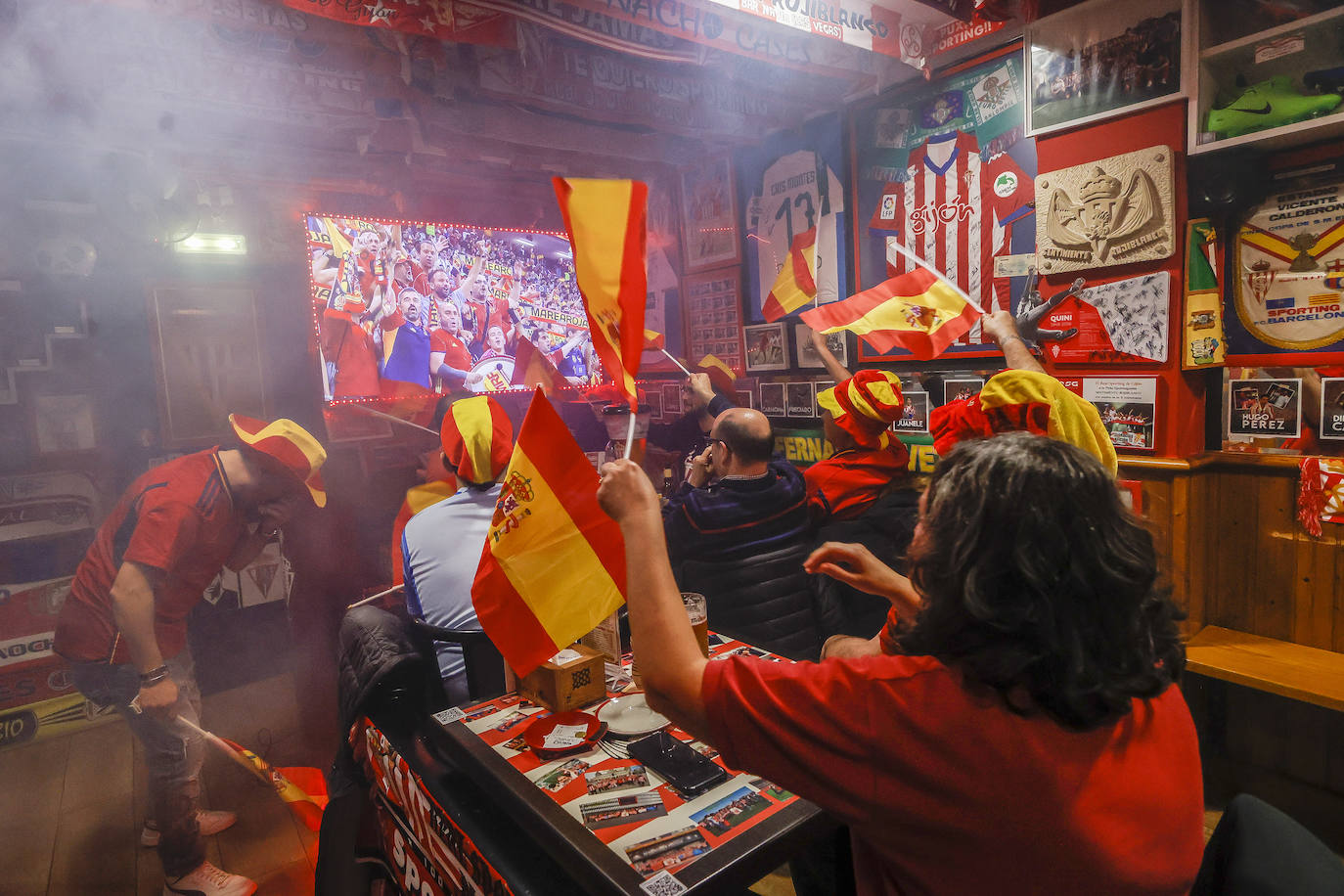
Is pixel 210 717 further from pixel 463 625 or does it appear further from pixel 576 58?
pixel 576 58

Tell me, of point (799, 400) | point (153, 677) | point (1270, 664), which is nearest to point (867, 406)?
point (799, 400)

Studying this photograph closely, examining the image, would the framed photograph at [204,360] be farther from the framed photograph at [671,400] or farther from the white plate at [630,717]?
the white plate at [630,717]

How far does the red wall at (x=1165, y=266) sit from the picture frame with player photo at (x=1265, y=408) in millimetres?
107

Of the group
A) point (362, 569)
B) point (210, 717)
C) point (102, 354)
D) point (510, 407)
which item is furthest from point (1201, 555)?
point (102, 354)

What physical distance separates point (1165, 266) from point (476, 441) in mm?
2858

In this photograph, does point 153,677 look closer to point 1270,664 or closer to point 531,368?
point 531,368

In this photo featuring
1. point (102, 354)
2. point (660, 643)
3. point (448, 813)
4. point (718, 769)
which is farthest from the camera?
point (102, 354)

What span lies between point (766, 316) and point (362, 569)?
10.4 feet

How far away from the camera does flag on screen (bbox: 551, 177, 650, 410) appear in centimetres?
145

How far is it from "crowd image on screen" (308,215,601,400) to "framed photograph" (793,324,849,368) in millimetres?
1417

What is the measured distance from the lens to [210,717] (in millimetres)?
3922

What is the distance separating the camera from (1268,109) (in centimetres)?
250

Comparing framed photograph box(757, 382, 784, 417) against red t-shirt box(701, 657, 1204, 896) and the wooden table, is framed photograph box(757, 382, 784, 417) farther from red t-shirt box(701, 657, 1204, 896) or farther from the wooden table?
red t-shirt box(701, 657, 1204, 896)

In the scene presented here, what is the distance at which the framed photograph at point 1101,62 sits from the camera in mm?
2666
